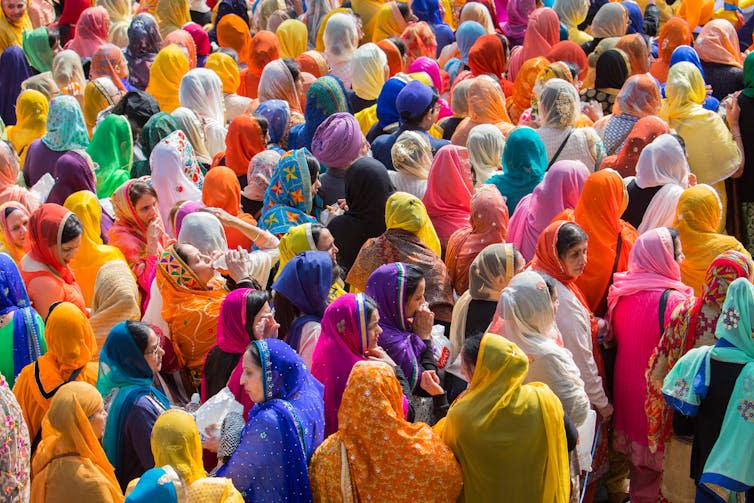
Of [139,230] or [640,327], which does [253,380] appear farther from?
[139,230]

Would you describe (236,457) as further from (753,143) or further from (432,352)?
(753,143)

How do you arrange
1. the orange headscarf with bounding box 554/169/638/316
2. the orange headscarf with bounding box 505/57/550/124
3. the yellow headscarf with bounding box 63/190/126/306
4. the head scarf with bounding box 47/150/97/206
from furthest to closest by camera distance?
the orange headscarf with bounding box 505/57/550/124, the head scarf with bounding box 47/150/97/206, the yellow headscarf with bounding box 63/190/126/306, the orange headscarf with bounding box 554/169/638/316

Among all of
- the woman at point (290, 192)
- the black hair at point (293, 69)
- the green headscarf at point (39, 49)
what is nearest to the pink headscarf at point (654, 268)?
the woman at point (290, 192)

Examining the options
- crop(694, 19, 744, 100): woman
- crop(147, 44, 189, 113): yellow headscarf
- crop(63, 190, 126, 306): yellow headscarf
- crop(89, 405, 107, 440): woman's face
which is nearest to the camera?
crop(89, 405, 107, 440): woman's face

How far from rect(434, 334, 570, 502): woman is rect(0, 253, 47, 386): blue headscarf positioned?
2.16 m

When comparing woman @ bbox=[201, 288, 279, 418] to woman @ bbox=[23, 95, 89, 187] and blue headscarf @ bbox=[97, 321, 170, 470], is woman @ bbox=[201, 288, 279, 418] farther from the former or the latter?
woman @ bbox=[23, 95, 89, 187]

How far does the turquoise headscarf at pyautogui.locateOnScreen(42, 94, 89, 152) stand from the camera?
7879mm

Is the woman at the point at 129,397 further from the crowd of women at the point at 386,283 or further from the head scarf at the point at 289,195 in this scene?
the head scarf at the point at 289,195

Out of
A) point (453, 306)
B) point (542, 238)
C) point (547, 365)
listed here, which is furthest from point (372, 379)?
point (453, 306)

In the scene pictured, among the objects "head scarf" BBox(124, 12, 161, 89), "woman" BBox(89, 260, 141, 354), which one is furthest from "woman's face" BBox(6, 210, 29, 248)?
"head scarf" BBox(124, 12, 161, 89)

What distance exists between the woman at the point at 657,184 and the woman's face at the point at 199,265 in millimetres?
2355

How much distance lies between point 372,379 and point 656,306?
178cm

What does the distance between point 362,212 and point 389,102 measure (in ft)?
5.59

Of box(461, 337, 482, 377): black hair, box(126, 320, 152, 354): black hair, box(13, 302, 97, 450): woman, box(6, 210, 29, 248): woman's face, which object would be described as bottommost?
box(6, 210, 29, 248): woman's face
